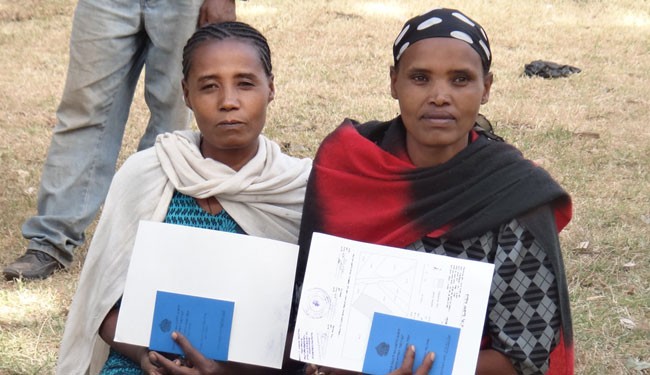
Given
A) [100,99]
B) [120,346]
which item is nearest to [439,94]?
[120,346]

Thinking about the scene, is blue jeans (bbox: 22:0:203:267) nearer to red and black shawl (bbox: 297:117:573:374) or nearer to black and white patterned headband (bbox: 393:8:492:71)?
red and black shawl (bbox: 297:117:573:374)

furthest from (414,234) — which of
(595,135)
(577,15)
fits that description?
(577,15)

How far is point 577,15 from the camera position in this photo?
9.45 metres

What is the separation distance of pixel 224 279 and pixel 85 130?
210 centimetres

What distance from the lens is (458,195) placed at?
247 centimetres

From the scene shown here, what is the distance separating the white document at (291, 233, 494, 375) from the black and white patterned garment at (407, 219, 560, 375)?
0.16 m

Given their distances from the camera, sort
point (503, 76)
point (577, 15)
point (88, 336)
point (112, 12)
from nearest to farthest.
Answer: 1. point (88, 336)
2. point (112, 12)
3. point (503, 76)
4. point (577, 15)

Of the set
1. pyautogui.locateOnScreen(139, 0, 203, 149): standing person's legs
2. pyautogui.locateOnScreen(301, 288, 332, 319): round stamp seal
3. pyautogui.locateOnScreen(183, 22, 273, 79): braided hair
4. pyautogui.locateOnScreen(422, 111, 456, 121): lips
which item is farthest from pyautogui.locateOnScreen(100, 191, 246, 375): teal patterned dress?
pyautogui.locateOnScreen(139, 0, 203, 149): standing person's legs

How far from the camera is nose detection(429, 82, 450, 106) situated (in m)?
2.46

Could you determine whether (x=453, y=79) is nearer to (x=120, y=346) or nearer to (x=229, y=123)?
(x=229, y=123)

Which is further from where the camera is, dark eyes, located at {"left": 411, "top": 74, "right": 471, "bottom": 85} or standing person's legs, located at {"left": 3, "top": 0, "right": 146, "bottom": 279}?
standing person's legs, located at {"left": 3, "top": 0, "right": 146, "bottom": 279}

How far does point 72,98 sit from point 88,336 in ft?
5.63

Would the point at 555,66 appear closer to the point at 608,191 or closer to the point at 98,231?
the point at 608,191

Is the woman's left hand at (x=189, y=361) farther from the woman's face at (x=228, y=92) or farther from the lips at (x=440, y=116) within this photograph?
the lips at (x=440, y=116)
